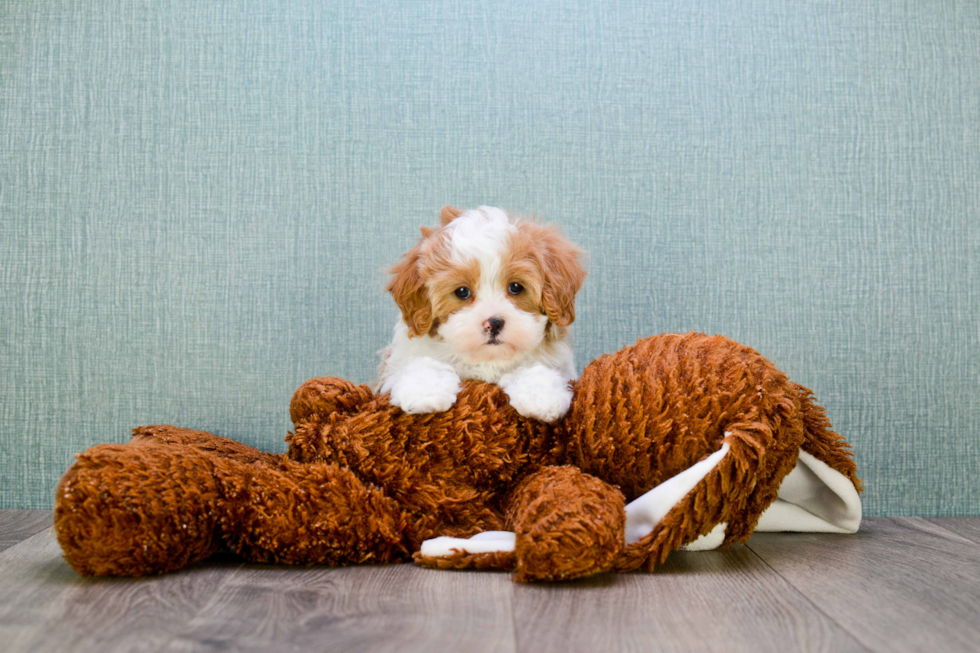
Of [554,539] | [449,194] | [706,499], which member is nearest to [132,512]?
[554,539]

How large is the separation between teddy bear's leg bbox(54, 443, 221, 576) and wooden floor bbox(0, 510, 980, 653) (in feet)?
0.10

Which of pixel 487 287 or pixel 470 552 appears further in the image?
pixel 487 287

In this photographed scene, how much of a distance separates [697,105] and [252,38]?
1.09 meters

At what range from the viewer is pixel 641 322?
1.85 metres

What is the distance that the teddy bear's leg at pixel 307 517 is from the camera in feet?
3.96

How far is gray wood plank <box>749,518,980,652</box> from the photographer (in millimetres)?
958

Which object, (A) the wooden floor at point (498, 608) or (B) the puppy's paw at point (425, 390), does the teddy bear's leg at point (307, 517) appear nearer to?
(A) the wooden floor at point (498, 608)

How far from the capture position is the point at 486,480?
1333 mm

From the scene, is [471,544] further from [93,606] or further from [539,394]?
[93,606]

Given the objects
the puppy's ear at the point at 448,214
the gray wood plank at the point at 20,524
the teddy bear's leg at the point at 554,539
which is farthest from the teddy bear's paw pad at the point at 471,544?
the gray wood plank at the point at 20,524

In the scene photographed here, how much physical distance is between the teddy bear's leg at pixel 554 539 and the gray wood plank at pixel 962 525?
0.91 meters

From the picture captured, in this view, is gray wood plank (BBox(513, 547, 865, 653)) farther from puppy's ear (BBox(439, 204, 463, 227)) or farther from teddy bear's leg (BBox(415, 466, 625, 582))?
puppy's ear (BBox(439, 204, 463, 227))

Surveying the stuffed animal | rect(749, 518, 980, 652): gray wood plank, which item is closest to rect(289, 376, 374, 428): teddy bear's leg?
the stuffed animal

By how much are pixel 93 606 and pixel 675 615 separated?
77cm
